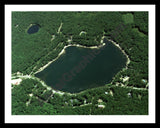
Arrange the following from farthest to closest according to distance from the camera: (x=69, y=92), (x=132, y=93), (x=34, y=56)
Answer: (x=34, y=56), (x=69, y=92), (x=132, y=93)

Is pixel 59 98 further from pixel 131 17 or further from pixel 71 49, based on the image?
pixel 131 17

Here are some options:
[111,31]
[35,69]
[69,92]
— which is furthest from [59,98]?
[111,31]

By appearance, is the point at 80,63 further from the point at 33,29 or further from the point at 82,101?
the point at 33,29

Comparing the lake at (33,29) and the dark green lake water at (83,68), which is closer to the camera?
the dark green lake water at (83,68)

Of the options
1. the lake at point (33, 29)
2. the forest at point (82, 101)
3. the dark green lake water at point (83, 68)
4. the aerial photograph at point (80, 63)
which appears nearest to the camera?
the forest at point (82, 101)

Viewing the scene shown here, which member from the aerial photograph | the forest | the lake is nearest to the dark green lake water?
the aerial photograph

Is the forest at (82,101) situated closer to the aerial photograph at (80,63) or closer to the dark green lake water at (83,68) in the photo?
the aerial photograph at (80,63)

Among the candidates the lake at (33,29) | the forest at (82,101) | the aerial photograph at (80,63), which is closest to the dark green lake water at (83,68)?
the aerial photograph at (80,63)

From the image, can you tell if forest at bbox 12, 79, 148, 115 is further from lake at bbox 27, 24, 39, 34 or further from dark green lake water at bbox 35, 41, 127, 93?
lake at bbox 27, 24, 39, 34
